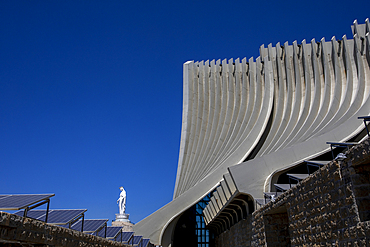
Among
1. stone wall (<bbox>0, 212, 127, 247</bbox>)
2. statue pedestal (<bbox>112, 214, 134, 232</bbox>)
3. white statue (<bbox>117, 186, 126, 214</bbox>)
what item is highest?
white statue (<bbox>117, 186, 126, 214</bbox>)

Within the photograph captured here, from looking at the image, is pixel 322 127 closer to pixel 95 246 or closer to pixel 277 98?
pixel 277 98

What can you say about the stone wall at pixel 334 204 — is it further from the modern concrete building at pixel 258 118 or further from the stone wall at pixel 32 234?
the modern concrete building at pixel 258 118

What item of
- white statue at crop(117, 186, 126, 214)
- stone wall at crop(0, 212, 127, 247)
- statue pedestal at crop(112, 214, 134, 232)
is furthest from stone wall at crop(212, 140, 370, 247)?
white statue at crop(117, 186, 126, 214)

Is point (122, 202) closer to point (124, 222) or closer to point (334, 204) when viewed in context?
point (124, 222)

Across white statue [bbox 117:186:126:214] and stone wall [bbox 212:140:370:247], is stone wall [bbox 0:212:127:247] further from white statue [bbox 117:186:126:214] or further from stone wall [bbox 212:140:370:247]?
white statue [bbox 117:186:126:214]

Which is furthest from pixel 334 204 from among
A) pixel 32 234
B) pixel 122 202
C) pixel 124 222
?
pixel 122 202

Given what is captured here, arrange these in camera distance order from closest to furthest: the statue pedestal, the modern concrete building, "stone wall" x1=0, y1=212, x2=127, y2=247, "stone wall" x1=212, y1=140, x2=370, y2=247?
1. "stone wall" x1=0, y1=212, x2=127, y2=247
2. "stone wall" x1=212, y1=140, x2=370, y2=247
3. the modern concrete building
4. the statue pedestal

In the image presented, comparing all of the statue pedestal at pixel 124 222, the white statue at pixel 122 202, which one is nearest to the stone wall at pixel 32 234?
the statue pedestal at pixel 124 222

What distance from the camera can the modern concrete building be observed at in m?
12.3

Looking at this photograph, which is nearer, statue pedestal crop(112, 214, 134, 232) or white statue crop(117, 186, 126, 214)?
statue pedestal crop(112, 214, 134, 232)

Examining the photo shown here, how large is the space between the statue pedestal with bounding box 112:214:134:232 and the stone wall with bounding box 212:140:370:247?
11.6m

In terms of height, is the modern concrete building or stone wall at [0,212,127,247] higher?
the modern concrete building

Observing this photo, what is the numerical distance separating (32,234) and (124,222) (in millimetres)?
13757

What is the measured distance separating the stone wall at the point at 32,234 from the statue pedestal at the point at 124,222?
1150 cm
